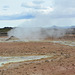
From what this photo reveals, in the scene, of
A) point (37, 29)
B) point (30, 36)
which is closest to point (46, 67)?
point (30, 36)

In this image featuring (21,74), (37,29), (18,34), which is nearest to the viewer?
(21,74)

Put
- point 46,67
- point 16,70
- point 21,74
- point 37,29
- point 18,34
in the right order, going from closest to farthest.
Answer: point 21,74 → point 16,70 → point 46,67 → point 18,34 → point 37,29

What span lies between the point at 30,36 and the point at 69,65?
44.5m

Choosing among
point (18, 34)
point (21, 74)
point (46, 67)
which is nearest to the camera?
point (21, 74)

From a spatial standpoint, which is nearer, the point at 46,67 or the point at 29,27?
the point at 46,67

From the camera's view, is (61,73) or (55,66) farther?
(55,66)

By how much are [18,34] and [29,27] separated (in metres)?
4.53

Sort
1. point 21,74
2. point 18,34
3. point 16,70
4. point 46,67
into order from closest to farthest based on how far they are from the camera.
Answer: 1. point 21,74
2. point 16,70
3. point 46,67
4. point 18,34

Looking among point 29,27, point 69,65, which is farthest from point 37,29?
point 69,65

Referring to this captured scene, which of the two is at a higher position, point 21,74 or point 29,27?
point 29,27

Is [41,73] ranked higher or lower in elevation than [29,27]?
lower

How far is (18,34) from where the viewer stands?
200 feet

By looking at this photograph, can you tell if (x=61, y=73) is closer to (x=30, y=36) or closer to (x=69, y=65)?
(x=69, y=65)

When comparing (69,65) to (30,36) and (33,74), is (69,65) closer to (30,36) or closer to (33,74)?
(33,74)
